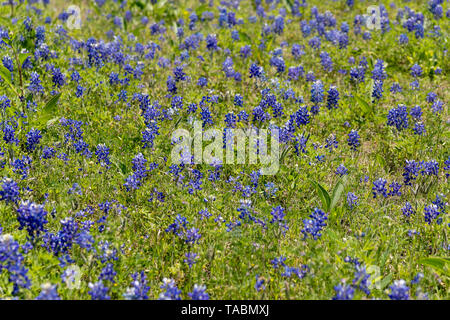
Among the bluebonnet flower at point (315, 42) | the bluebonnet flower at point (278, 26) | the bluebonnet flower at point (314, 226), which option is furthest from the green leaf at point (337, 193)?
the bluebonnet flower at point (278, 26)

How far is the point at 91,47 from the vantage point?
688cm

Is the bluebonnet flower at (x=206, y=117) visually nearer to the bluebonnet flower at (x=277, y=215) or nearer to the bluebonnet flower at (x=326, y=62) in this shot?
the bluebonnet flower at (x=277, y=215)

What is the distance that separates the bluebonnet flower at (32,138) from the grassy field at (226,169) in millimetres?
29

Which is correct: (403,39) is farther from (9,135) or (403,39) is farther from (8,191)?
(8,191)

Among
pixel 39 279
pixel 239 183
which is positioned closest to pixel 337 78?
pixel 239 183

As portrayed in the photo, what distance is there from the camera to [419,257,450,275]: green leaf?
3.62 metres

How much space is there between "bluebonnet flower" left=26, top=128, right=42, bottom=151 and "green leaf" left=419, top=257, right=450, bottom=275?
3.84 m

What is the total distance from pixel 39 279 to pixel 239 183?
2.02 m

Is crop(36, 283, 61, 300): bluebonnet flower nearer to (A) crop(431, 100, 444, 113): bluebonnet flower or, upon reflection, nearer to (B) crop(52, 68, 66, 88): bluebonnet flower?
(B) crop(52, 68, 66, 88): bluebonnet flower

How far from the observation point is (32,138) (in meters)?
4.82

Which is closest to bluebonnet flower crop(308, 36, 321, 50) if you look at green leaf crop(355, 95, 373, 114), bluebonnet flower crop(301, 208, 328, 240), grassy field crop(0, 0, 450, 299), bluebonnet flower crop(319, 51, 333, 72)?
grassy field crop(0, 0, 450, 299)

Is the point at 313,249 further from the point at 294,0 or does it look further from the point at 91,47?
the point at 294,0

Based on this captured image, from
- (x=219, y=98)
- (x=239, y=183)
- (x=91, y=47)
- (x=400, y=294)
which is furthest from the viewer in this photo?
(x=91, y=47)

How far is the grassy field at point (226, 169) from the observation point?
3.49m
